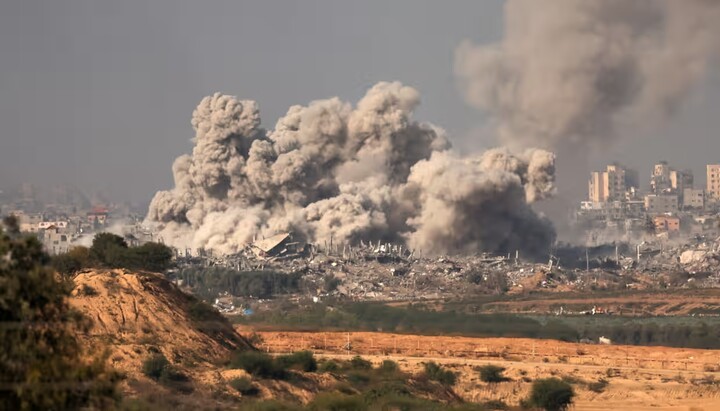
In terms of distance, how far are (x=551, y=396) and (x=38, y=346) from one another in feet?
91.0

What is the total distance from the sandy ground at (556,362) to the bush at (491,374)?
25 cm

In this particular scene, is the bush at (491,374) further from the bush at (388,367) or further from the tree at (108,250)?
the tree at (108,250)

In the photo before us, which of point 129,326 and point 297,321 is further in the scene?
point 297,321

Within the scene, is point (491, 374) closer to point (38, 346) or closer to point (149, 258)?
point (149, 258)

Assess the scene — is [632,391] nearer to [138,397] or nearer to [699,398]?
[699,398]

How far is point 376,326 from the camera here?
6756cm

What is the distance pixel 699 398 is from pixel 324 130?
273ft

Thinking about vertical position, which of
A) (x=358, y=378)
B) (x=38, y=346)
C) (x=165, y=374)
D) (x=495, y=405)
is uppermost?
(x=38, y=346)

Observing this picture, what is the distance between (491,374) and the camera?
164ft

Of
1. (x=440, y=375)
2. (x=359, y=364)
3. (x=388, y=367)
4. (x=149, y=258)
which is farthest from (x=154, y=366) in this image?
(x=149, y=258)

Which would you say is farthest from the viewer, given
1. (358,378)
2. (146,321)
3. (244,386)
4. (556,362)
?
(556,362)

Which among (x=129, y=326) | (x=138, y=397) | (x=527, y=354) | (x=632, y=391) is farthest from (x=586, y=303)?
(x=138, y=397)

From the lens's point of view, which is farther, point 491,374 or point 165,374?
point 491,374

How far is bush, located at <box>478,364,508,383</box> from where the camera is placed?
4975 cm
